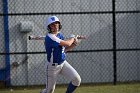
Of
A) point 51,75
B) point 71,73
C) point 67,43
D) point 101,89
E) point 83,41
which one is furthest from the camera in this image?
point 83,41

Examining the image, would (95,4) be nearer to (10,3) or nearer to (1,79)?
(10,3)

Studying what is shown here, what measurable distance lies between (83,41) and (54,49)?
394 cm

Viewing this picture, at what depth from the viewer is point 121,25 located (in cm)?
1195

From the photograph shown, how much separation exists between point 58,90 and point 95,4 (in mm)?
2684

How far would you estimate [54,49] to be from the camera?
26.1ft

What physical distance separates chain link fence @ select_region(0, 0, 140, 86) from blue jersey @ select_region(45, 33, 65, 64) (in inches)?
130

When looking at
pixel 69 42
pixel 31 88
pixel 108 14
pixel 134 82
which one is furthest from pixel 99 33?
pixel 69 42

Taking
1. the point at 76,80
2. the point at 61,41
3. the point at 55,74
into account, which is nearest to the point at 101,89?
the point at 76,80

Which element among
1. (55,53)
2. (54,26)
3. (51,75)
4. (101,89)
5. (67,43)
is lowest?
(101,89)

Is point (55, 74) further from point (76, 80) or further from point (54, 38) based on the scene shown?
point (54, 38)

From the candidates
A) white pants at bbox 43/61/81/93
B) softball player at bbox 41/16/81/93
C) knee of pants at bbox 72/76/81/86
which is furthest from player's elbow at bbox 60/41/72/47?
knee of pants at bbox 72/76/81/86

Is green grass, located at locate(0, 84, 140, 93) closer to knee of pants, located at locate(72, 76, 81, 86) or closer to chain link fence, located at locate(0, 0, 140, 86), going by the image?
chain link fence, located at locate(0, 0, 140, 86)

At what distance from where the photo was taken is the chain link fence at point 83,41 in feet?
37.8

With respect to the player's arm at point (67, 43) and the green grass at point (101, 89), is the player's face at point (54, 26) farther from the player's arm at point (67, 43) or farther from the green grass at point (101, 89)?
the green grass at point (101, 89)
